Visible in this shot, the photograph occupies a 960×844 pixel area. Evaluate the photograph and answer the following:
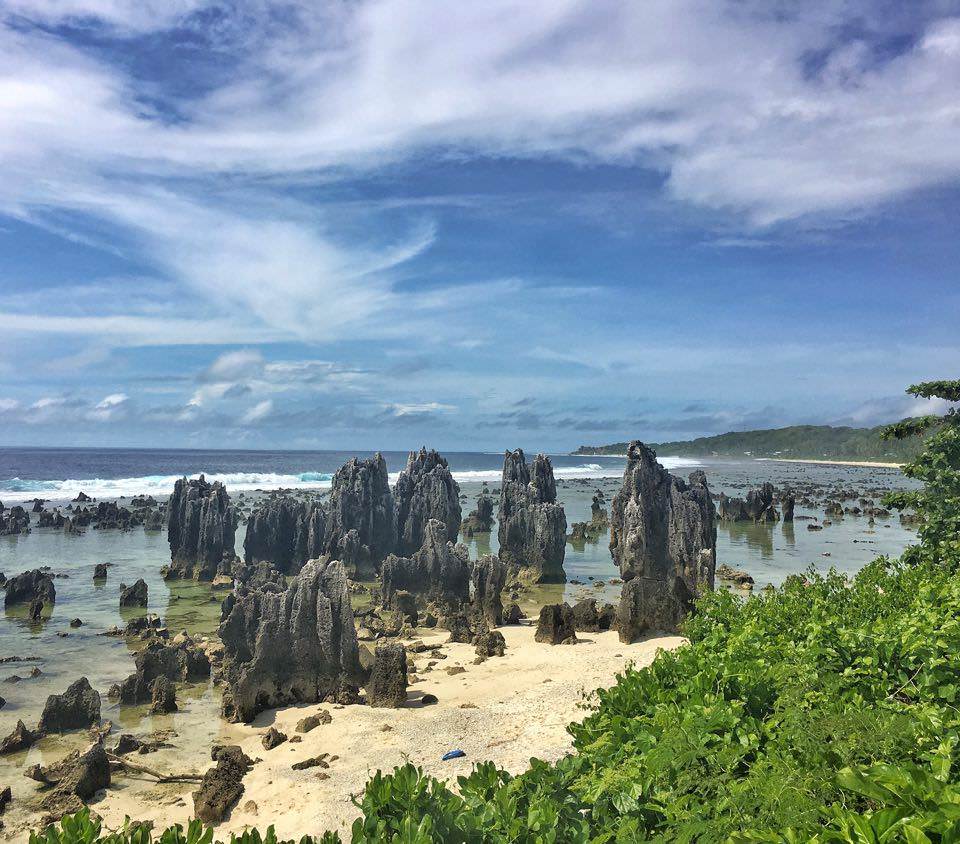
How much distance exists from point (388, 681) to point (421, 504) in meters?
22.1

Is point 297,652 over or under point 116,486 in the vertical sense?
under

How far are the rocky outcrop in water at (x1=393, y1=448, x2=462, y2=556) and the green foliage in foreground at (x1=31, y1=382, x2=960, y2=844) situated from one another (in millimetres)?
29196

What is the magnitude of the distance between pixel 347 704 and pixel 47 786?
5979 mm

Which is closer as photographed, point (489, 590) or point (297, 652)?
point (297, 652)

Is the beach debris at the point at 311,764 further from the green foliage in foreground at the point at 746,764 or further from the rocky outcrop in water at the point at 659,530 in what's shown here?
the rocky outcrop in water at the point at 659,530

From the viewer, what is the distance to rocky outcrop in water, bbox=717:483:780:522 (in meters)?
56.6

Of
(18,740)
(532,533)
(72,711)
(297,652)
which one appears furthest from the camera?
(532,533)

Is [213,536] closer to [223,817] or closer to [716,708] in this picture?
[223,817]

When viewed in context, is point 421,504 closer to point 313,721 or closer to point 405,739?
point 313,721

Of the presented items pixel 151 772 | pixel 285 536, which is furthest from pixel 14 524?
pixel 151 772

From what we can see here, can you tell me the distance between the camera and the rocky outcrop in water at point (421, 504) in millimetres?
37906

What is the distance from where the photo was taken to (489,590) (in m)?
25.3

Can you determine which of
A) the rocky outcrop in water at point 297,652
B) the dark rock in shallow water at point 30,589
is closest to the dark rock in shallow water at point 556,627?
the rocky outcrop in water at point 297,652

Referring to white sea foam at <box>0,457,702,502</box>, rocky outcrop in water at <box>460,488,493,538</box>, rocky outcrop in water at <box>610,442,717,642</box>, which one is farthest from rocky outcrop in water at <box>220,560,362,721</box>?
white sea foam at <box>0,457,702,502</box>
